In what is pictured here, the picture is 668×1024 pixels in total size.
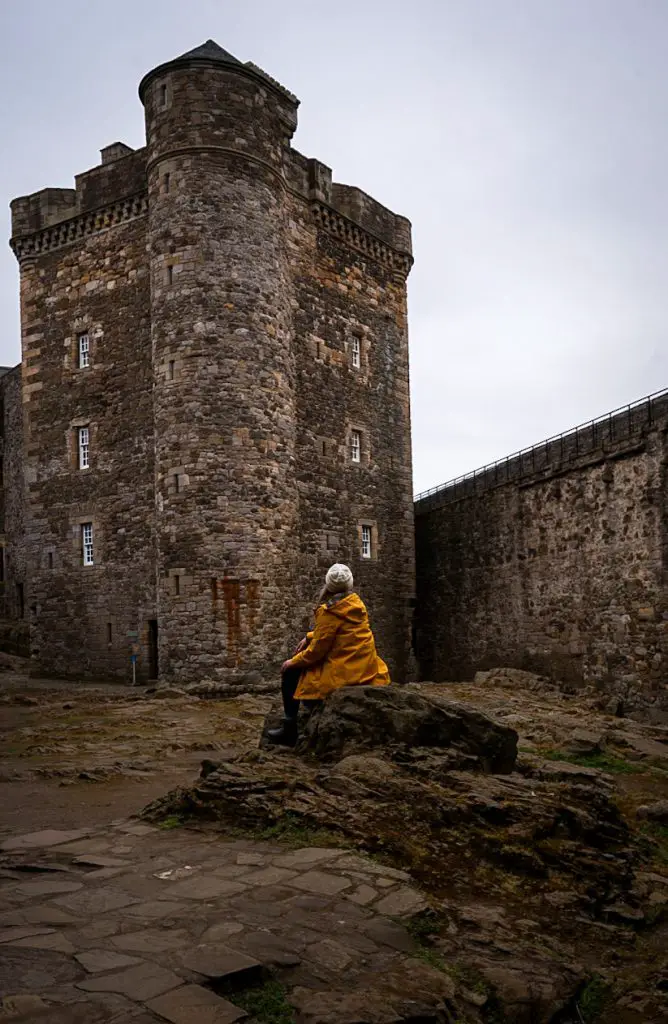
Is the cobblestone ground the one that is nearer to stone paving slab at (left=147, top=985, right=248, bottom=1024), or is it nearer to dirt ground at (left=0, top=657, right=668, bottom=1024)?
stone paving slab at (left=147, top=985, right=248, bottom=1024)

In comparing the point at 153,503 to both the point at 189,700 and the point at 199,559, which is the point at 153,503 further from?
the point at 189,700

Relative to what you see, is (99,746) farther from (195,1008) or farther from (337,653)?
(195,1008)

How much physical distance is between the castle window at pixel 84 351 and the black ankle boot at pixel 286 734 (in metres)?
17.5

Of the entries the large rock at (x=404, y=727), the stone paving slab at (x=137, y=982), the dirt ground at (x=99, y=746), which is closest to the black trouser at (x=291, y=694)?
the large rock at (x=404, y=727)

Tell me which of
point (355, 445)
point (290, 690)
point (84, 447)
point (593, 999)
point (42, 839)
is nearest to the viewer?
point (593, 999)

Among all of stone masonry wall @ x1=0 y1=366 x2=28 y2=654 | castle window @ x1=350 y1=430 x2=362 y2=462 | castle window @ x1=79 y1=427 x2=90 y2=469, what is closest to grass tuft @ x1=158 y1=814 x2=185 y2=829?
castle window @ x1=79 y1=427 x2=90 y2=469

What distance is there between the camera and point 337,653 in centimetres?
812

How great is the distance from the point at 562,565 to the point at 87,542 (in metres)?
12.9

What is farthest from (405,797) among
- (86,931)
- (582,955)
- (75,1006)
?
(75,1006)

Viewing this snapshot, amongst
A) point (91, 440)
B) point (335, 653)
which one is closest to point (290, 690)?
point (335, 653)

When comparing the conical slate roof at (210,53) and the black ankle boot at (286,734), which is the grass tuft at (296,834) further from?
the conical slate roof at (210,53)

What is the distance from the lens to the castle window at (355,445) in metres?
24.8

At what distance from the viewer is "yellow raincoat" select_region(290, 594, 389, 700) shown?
7.98 meters

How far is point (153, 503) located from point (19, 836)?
51.9 feet
